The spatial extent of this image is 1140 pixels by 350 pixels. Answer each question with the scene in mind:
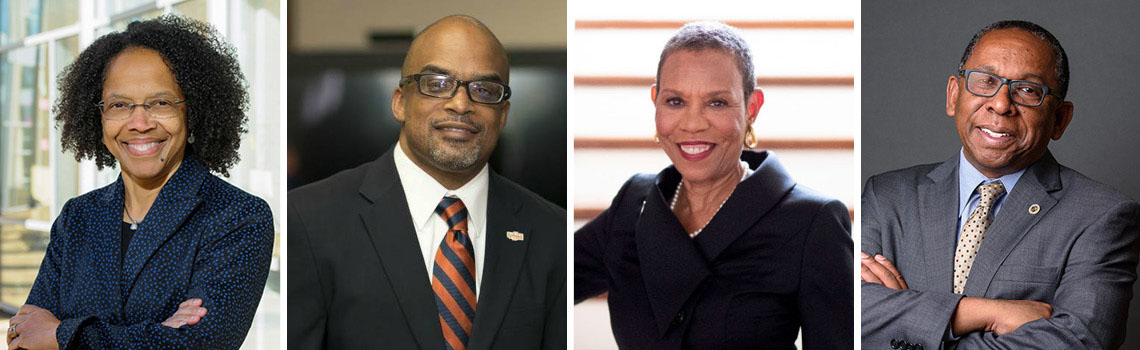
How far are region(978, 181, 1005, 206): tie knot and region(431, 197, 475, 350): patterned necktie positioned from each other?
6.69 ft

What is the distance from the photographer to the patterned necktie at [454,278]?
394 centimetres

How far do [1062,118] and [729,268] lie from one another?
1.45 m

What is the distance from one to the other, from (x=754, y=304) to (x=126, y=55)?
2.65 m

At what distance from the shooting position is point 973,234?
3902mm

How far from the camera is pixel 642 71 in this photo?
4.10 meters

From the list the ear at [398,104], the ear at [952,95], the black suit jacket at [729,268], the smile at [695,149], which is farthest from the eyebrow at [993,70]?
the ear at [398,104]

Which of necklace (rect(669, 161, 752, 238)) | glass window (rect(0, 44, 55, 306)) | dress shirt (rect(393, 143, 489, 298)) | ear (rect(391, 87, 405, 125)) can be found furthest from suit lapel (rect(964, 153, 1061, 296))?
glass window (rect(0, 44, 55, 306))

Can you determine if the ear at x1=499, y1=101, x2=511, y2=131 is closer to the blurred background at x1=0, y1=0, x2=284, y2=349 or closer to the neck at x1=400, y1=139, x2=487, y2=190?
the neck at x1=400, y1=139, x2=487, y2=190

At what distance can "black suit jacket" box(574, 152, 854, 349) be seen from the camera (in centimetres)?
396

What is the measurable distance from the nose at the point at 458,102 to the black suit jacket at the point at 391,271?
1.05 ft

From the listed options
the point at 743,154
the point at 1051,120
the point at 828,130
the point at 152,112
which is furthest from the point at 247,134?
the point at 1051,120

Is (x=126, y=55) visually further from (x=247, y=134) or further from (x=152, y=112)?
(x=247, y=134)

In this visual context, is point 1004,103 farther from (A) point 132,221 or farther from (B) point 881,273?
(A) point 132,221

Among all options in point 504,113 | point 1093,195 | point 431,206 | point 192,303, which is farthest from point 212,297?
point 1093,195
